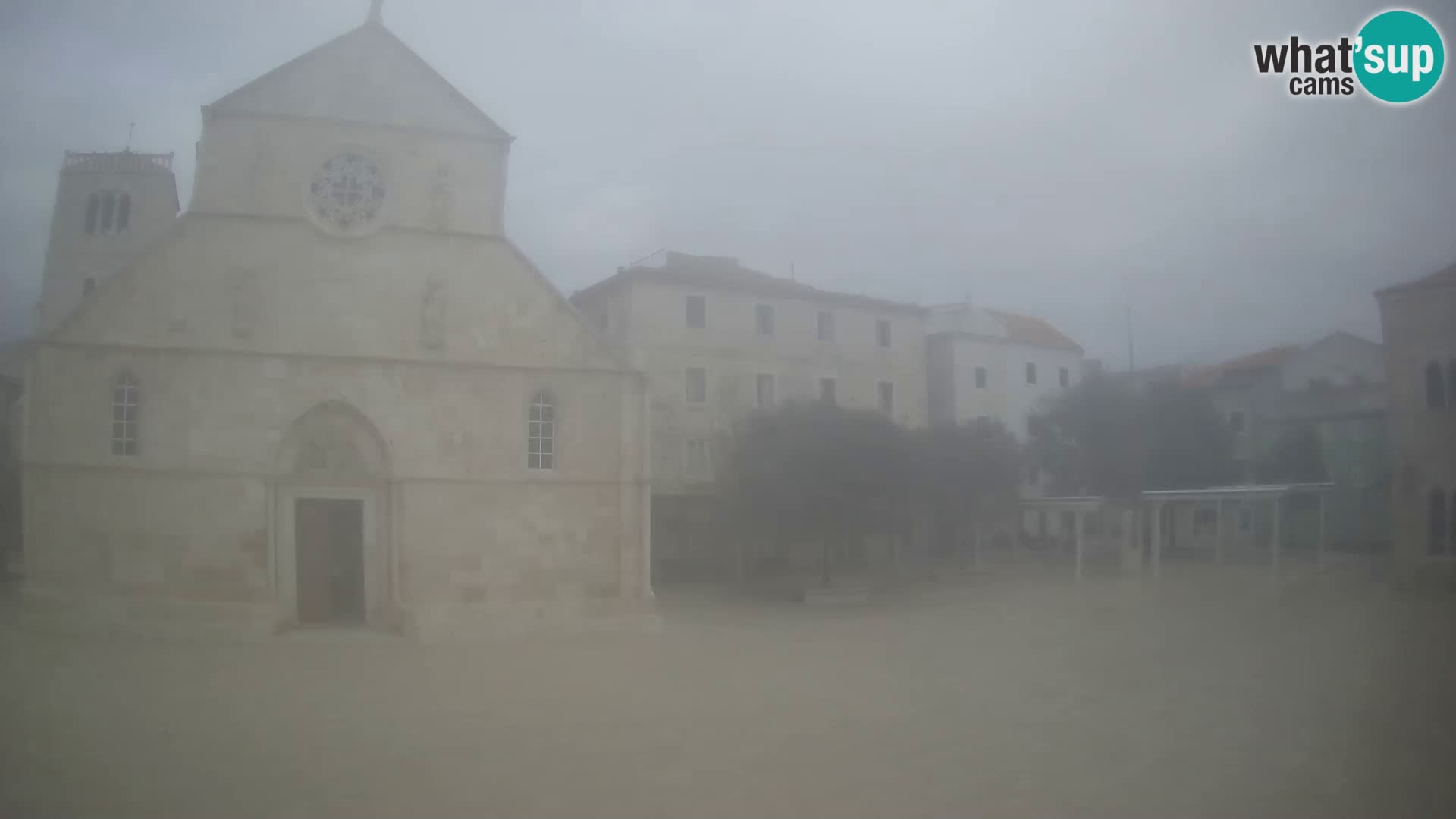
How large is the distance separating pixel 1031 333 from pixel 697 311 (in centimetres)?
1794

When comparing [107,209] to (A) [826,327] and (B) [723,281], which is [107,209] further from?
(A) [826,327]

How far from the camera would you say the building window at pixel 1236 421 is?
1153 inches

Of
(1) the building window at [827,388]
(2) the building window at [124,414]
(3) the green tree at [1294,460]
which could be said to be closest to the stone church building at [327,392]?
(2) the building window at [124,414]

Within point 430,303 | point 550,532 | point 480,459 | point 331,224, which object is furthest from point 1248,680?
point 331,224

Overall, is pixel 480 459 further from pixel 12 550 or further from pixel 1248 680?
pixel 1248 680

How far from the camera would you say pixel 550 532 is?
64.5 ft

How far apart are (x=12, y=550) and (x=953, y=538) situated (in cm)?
3024

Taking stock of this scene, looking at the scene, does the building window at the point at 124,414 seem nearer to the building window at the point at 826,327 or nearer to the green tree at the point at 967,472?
the green tree at the point at 967,472

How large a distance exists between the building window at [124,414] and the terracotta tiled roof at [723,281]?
1530cm

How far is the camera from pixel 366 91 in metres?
19.4

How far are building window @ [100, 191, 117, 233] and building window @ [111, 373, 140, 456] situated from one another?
4.08 m

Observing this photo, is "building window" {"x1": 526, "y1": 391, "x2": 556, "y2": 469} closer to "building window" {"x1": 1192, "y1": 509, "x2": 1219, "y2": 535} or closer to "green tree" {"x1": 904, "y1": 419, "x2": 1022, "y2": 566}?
"green tree" {"x1": 904, "y1": 419, "x2": 1022, "y2": 566}

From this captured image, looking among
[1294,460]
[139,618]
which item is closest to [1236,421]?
[1294,460]

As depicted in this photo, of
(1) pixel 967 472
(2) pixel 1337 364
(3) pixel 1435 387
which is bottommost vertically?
(1) pixel 967 472
